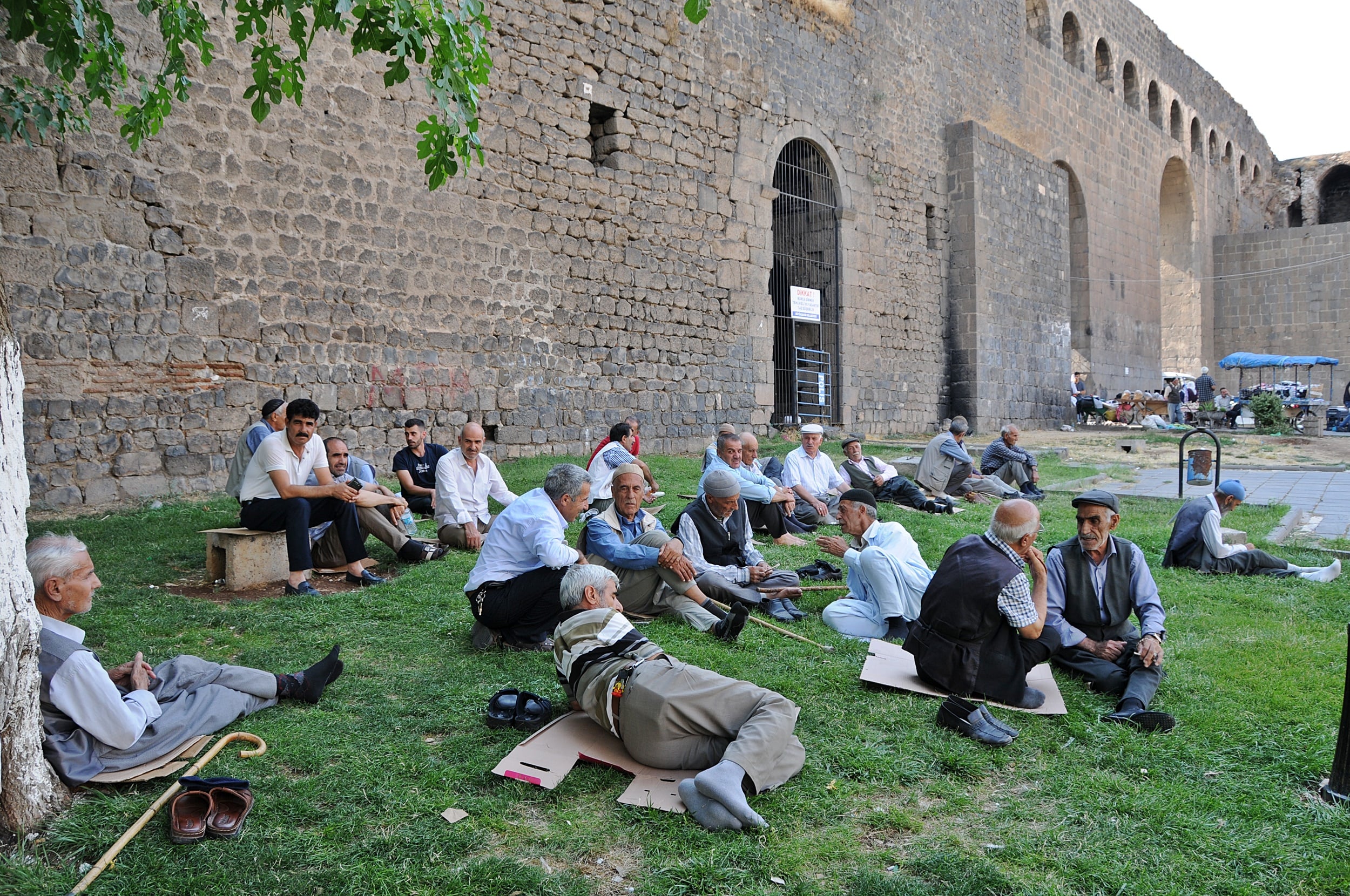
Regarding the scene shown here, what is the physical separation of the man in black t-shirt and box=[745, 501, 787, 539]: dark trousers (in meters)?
2.80

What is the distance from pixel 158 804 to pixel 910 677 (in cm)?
309

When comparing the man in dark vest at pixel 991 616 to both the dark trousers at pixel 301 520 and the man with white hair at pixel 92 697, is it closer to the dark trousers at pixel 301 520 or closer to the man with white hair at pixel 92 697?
the man with white hair at pixel 92 697

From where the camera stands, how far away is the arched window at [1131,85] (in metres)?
28.2

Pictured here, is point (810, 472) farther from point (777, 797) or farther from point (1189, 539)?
point (777, 797)

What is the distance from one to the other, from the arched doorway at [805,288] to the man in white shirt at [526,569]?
447 inches

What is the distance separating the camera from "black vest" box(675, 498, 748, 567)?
6.02 meters

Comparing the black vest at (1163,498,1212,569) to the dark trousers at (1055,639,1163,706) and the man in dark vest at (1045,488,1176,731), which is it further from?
A: the dark trousers at (1055,639,1163,706)

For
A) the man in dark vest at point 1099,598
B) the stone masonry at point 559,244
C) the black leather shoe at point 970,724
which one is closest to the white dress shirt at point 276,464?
the stone masonry at point 559,244

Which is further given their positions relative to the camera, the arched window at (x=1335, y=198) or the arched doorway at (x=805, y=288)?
the arched window at (x=1335, y=198)

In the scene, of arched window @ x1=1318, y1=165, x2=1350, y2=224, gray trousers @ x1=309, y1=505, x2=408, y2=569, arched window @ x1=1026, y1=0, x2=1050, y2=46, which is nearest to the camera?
gray trousers @ x1=309, y1=505, x2=408, y2=569

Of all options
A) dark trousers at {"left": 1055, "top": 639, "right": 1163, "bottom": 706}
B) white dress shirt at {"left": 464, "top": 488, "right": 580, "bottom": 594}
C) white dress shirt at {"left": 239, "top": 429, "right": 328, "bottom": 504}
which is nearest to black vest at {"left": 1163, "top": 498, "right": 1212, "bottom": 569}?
dark trousers at {"left": 1055, "top": 639, "right": 1163, "bottom": 706}

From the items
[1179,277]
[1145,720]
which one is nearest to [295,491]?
[1145,720]

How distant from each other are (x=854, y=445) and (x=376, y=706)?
689cm

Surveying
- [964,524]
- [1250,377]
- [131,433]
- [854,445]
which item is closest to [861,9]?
[854,445]
